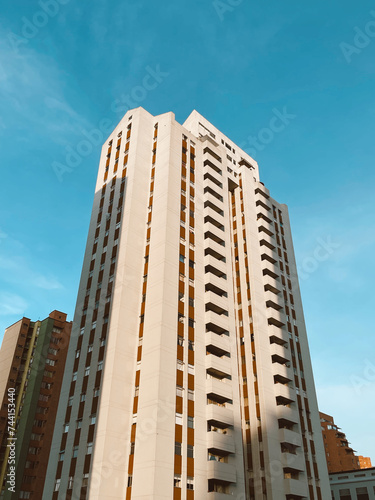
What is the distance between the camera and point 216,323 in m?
49.0

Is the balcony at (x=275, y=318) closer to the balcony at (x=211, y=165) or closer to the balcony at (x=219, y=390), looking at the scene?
the balcony at (x=219, y=390)

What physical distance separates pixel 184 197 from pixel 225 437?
1158 inches

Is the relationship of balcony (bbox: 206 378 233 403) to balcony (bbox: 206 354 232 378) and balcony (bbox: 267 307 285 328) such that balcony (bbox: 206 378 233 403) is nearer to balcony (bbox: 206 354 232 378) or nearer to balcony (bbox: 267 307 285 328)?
balcony (bbox: 206 354 232 378)

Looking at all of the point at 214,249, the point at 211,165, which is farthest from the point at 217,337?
the point at 211,165

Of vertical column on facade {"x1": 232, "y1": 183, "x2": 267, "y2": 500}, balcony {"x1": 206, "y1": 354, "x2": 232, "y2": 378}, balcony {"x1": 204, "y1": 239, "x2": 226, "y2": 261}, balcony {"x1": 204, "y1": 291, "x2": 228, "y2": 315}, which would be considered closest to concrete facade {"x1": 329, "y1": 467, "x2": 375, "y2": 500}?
vertical column on facade {"x1": 232, "y1": 183, "x2": 267, "y2": 500}

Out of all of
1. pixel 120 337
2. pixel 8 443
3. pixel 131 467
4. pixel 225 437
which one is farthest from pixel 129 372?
pixel 8 443

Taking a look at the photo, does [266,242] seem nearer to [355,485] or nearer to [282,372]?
[282,372]

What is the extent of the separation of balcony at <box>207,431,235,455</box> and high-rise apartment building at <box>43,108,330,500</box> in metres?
0.16

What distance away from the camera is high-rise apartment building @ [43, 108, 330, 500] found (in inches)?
1539

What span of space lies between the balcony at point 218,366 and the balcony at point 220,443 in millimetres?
6522

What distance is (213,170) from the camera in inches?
2510

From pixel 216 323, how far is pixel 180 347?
21.3ft

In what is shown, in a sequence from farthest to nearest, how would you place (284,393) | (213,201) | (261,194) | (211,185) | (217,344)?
(261,194) < (211,185) < (213,201) < (284,393) < (217,344)

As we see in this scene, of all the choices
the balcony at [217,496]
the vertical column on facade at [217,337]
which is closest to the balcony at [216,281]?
the vertical column on facade at [217,337]
